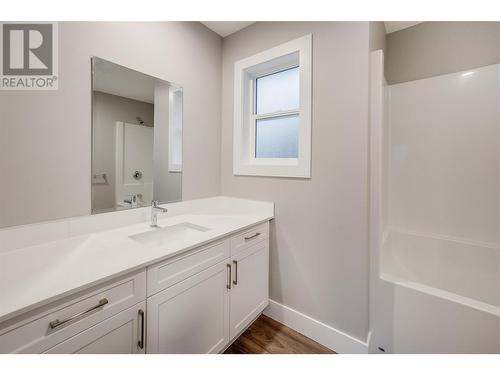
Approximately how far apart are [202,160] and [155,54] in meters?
0.85

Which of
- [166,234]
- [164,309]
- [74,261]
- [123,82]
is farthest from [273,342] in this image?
[123,82]

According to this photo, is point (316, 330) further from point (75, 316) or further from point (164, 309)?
point (75, 316)

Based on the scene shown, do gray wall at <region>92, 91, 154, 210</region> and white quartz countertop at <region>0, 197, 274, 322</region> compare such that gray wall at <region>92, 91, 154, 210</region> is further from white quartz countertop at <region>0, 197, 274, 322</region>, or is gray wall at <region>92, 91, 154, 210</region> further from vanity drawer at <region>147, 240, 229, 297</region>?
vanity drawer at <region>147, 240, 229, 297</region>

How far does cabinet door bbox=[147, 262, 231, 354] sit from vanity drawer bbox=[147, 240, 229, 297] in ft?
0.10

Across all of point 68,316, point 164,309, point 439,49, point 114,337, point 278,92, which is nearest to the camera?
point 68,316

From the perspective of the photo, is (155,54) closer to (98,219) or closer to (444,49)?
(98,219)

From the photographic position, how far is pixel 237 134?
6.60ft

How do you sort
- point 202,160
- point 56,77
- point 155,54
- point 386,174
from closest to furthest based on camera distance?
point 56,77
point 155,54
point 202,160
point 386,174

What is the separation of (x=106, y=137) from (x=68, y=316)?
39.3 inches

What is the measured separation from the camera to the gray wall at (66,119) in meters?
1.04

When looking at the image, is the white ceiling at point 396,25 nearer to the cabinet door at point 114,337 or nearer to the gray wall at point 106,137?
the gray wall at point 106,137

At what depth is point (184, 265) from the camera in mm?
1138

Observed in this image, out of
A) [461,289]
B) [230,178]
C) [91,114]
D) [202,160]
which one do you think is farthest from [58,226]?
[461,289]

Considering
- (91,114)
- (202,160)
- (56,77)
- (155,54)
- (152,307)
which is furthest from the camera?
(202,160)
